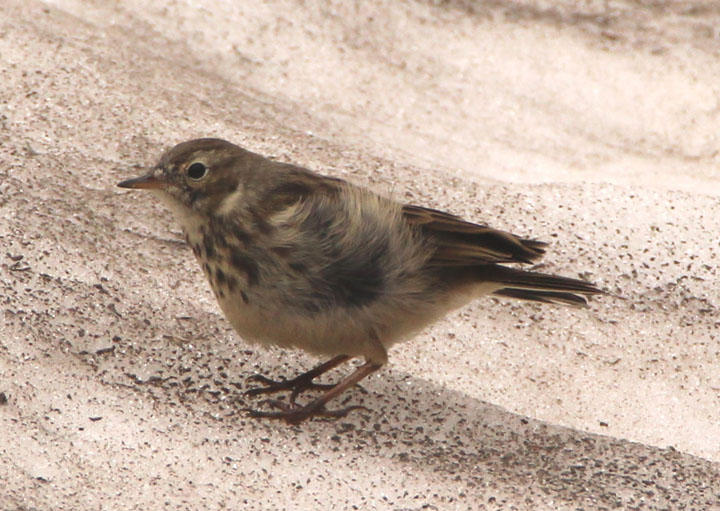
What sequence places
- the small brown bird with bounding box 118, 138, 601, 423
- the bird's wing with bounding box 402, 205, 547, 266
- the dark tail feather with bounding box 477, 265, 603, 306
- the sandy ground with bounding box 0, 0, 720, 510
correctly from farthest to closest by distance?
the dark tail feather with bounding box 477, 265, 603, 306, the bird's wing with bounding box 402, 205, 547, 266, the small brown bird with bounding box 118, 138, 601, 423, the sandy ground with bounding box 0, 0, 720, 510

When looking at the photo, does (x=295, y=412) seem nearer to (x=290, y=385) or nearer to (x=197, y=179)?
(x=290, y=385)

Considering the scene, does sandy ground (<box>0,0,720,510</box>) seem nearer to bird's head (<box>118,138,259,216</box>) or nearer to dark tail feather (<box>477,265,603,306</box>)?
dark tail feather (<box>477,265,603,306</box>)

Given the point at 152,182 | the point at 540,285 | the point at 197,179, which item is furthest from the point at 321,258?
the point at 540,285

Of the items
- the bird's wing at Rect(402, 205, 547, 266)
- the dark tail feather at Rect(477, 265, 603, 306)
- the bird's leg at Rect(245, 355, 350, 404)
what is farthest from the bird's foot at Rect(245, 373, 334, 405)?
the dark tail feather at Rect(477, 265, 603, 306)

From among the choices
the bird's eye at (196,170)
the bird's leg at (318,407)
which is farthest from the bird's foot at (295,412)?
the bird's eye at (196,170)

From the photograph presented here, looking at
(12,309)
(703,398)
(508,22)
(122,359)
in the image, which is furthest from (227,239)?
(508,22)

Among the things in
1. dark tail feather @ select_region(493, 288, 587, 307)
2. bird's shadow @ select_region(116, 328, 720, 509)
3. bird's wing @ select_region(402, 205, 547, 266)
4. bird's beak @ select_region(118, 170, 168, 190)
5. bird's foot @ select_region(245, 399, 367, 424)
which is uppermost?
bird's wing @ select_region(402, 205, 547, 266)
